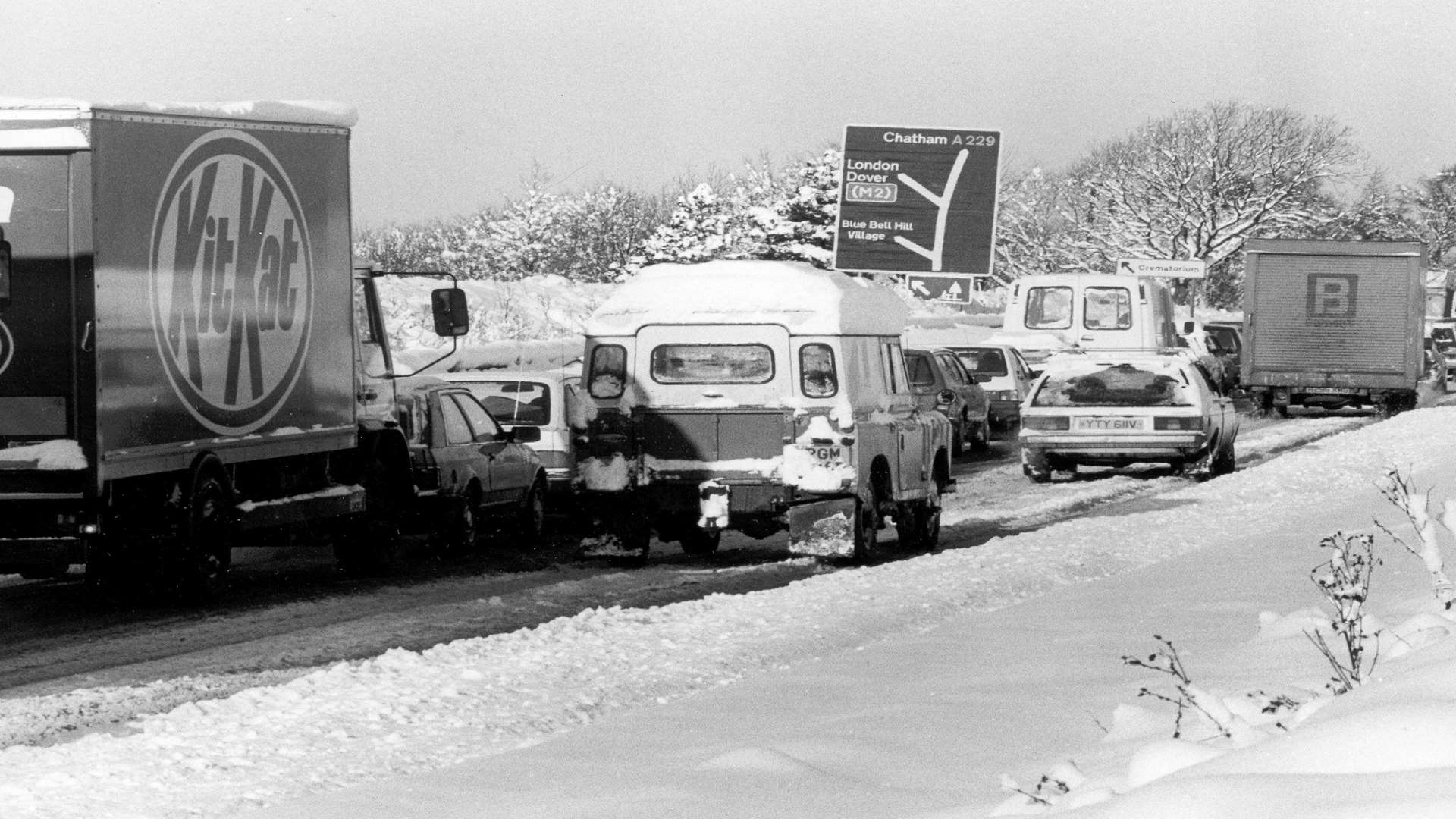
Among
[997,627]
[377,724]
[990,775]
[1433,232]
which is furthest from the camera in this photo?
[1433,232]

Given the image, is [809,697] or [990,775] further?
[809,697]

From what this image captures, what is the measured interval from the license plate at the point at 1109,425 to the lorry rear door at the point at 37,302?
1350 centimetres

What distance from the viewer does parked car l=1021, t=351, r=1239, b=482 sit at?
2311 centimetres

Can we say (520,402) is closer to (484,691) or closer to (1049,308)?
(484,691)

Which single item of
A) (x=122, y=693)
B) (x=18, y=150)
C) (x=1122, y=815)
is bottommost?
(x=122, y=693)

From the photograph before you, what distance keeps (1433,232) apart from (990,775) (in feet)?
370

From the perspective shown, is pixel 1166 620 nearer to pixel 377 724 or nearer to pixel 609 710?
pixel 609 710

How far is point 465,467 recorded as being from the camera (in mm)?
16406

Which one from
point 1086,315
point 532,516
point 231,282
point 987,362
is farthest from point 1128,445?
point 231,282

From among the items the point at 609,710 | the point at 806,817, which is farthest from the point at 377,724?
Answer: the point at 806,817

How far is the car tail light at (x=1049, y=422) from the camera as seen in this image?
2316 centimetres

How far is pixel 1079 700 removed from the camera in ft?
27.6

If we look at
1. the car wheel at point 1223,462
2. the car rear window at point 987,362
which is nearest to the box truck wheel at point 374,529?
the car wheel at point 1223,462

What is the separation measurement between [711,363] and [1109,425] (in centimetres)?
894
